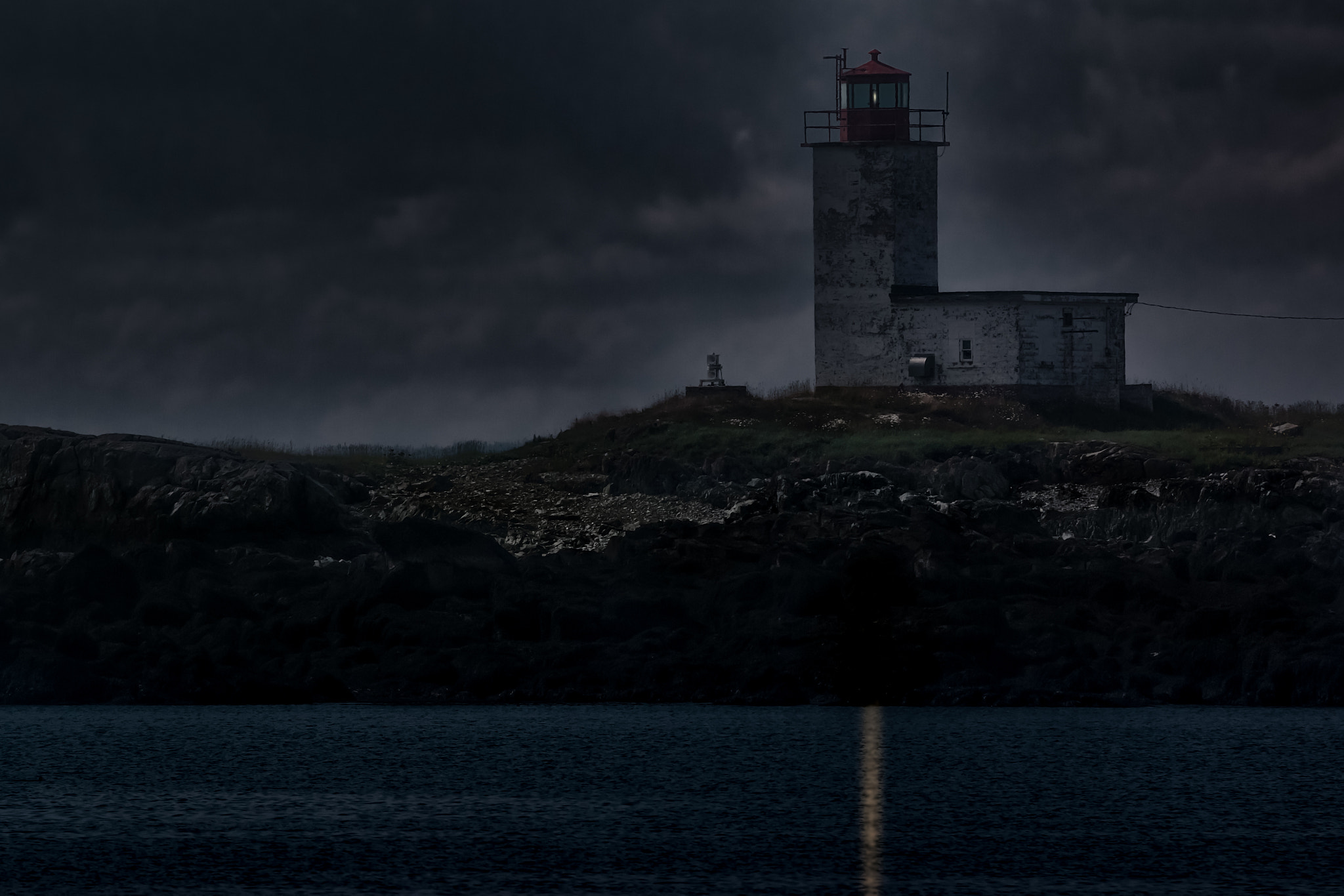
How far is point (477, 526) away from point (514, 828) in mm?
15908

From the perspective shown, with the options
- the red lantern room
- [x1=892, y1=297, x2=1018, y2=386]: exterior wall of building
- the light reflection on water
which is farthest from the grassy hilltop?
the light reflection on water

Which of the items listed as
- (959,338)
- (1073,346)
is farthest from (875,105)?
(1073,346)

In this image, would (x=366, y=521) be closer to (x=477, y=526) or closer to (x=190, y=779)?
(x=477, y=526)

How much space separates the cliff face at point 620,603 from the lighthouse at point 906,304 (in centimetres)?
1991

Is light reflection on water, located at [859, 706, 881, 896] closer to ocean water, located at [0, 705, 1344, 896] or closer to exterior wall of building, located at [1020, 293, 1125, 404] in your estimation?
ocean water, located at [0, 705, 1344, 896]

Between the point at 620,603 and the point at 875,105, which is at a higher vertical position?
the point at 875,105

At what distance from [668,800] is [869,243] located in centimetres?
3430

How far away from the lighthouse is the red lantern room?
3 centimetres

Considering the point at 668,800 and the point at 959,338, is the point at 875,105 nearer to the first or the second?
the point at 959,338

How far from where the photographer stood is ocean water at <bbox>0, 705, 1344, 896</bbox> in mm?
11656

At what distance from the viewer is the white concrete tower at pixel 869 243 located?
47.2 m

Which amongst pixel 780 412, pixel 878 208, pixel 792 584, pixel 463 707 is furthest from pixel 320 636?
pixel 878 208

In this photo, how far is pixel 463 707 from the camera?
66.0ft

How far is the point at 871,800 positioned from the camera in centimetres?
1490
